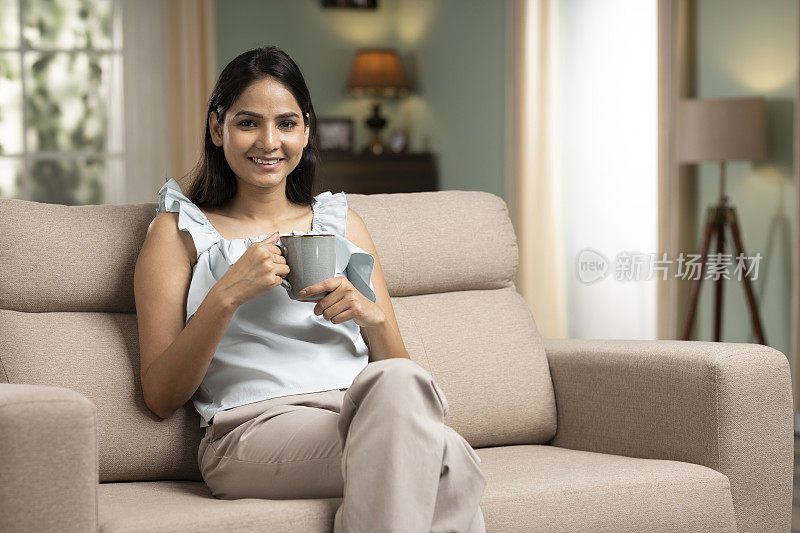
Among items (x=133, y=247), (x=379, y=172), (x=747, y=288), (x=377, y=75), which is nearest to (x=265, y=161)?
(x=133, y=247)

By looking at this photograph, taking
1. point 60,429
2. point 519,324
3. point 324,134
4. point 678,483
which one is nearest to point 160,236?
point 60,429

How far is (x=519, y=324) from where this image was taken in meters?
2.20

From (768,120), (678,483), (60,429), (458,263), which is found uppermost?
(768,120)

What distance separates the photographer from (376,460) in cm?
135

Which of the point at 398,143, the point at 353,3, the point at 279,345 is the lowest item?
the point at 279,345

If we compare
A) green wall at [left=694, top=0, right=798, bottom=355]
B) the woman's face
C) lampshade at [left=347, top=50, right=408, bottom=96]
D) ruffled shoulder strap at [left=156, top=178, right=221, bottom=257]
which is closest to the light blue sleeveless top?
ruffled shoulder strap at [left=156, top=178, right=221, bottom=257]

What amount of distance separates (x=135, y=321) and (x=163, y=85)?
4.26m

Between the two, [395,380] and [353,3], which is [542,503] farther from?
[353,3]

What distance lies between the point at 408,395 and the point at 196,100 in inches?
188

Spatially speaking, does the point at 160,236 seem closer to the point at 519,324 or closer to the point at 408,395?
the point at 408,395

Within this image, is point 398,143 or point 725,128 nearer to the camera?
point 725,128

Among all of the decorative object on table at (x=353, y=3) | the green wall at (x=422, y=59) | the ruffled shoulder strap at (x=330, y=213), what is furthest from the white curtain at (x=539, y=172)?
the ruffled shoulder strap at (x=330, y=213)

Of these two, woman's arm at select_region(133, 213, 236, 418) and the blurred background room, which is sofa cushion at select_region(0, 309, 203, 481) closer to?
woman's arm at select_region(133, 213, 236, 418)

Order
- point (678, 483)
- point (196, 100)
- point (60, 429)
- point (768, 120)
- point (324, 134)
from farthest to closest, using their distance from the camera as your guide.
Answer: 1. point (324, 134)
2. point (196, 100)
3. point (768, 120)
4. point (678, 483)
5. point (60, 429)
